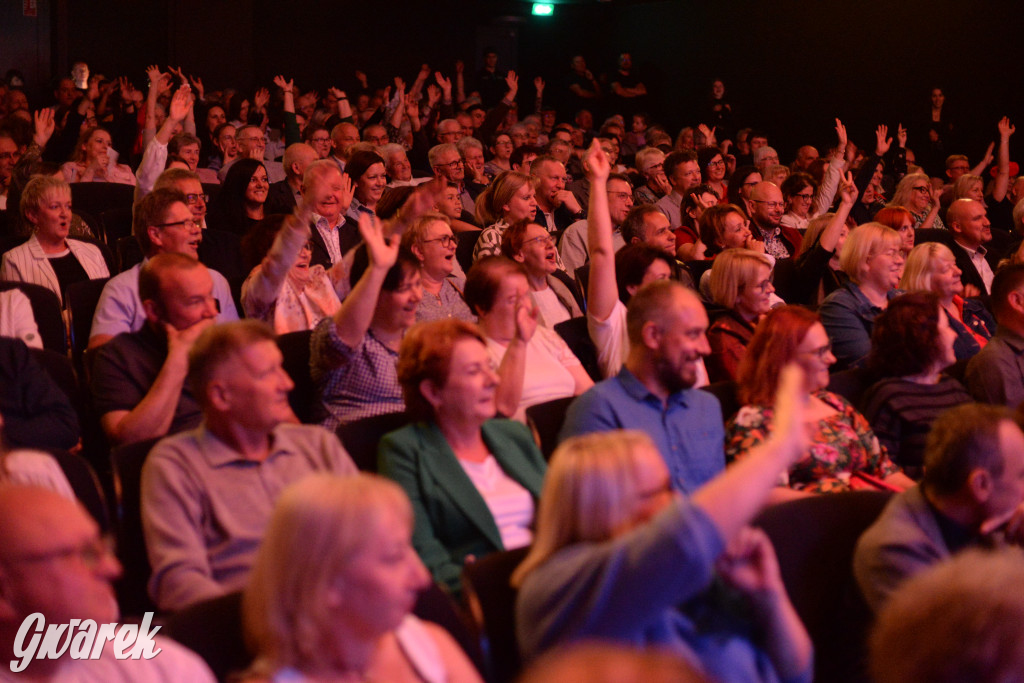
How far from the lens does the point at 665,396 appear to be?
8.57ft

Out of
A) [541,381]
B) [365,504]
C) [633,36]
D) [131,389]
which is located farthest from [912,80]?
[365,504]

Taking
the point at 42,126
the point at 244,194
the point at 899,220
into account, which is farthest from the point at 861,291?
the point at 42,126

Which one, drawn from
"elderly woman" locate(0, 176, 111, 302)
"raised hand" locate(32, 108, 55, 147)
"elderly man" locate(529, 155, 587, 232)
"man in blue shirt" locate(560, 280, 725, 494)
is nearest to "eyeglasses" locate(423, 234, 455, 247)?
"man in blue shirt" locate(560, 280, 725, 494)

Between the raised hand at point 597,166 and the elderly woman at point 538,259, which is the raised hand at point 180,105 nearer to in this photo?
the elderly woman at point 538,259

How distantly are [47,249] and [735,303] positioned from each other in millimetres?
2688

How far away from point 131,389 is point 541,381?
47.4 inches

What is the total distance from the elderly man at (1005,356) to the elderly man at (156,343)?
2.46 m

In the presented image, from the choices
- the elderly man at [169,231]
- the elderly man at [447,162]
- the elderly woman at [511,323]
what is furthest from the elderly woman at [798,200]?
the elderly man at [169,231]

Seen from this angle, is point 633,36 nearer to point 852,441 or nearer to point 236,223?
point 236,223

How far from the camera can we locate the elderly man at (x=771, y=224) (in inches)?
228

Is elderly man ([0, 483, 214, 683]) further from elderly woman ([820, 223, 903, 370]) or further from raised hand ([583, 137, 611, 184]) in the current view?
elderly woman ([820, 223, 903, 370])

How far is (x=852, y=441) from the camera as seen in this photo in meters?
2.86

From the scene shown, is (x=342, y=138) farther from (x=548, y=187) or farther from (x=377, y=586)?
(x=377, y=586)

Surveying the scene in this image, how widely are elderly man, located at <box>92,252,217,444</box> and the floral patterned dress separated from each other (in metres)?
1.46
